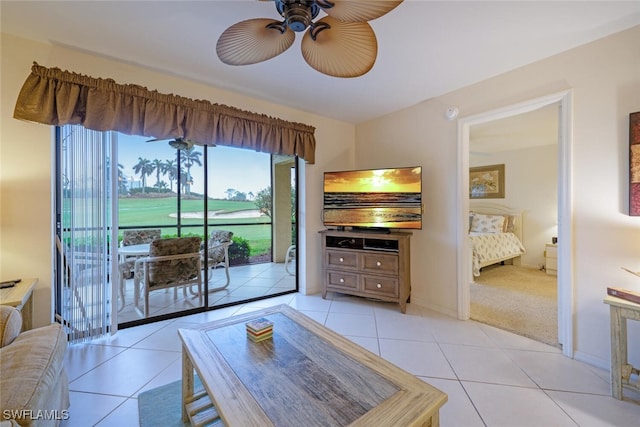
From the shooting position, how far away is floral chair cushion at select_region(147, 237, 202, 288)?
8.55ft

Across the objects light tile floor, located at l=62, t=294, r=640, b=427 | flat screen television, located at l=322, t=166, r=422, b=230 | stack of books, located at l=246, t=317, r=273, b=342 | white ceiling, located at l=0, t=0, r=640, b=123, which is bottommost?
light tile floor, located at l=62, t=294, r=640, b=427

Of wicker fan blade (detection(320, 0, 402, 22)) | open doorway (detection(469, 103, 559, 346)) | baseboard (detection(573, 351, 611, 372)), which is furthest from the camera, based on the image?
open doorway (detection(469, 103, 559, 346))

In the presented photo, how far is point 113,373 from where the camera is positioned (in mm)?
1735

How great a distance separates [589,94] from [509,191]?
3644mm

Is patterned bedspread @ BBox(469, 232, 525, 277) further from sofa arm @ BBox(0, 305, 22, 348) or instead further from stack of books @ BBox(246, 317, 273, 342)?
sofa arm @ BBox(0, 305, 22, 348)

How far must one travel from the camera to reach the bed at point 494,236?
3.91 meters

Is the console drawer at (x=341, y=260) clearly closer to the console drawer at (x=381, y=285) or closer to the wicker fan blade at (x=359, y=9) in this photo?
the console drawer at (x=381, y=285)

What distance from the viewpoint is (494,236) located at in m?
4.23

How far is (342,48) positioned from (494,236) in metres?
4.26

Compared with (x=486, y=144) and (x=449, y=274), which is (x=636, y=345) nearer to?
(x=449, y=274)

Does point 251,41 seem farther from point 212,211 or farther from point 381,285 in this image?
point 381,285

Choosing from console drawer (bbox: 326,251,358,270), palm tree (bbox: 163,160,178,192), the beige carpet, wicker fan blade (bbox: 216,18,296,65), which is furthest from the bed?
palm tree (bbox: 163,160,178,192)

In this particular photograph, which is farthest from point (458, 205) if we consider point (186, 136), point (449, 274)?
point (186, 136)

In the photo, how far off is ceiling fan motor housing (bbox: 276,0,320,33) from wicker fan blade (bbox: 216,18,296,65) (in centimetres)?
8
